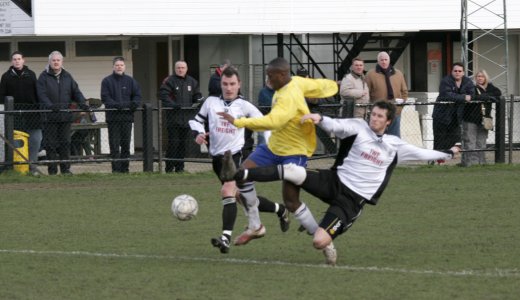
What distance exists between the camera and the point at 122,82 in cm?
1972

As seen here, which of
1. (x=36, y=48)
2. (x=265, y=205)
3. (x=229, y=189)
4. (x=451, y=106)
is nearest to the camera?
(x=229, y=189)

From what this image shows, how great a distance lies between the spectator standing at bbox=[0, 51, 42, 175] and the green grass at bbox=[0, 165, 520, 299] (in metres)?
1.85

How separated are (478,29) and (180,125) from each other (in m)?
7.86

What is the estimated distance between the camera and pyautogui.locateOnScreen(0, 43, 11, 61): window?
79.8 feet

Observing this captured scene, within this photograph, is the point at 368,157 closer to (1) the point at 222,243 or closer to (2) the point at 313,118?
(2) the point at 313,118

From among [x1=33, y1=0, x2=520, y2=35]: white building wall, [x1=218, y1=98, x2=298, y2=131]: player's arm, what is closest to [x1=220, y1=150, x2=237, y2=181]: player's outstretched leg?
[x1=218, y1=98, x2=298, y2=131]: player's arm

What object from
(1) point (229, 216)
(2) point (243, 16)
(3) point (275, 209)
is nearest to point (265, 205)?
(3) point (275, 209)

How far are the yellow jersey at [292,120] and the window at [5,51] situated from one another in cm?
1422

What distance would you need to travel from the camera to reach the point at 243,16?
24.1 meters

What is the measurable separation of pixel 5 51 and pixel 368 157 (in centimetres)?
1514

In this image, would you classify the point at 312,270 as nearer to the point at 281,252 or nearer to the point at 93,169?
the point at 281,252

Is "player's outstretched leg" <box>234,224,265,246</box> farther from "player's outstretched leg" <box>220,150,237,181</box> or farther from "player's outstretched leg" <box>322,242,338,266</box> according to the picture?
"player's outstretched leg" <box>322,242,338,266</box>

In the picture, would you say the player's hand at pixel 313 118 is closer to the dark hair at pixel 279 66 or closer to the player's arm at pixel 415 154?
the dark hair at pixel 279 66

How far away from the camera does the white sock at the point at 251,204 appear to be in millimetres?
11656
